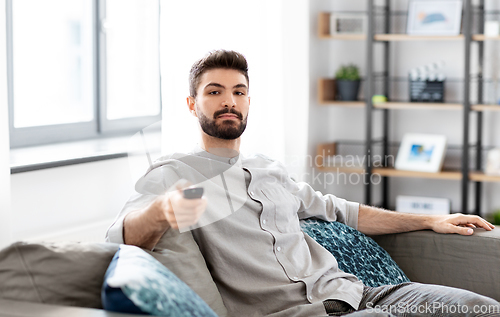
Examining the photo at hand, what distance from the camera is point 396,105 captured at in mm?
3604

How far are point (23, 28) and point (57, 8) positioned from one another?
0.70ft

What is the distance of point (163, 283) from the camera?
3.91 feet

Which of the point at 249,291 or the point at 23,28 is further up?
the point at 23,28

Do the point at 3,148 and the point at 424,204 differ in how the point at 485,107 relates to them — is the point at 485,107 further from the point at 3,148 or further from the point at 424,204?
the point at 3,148

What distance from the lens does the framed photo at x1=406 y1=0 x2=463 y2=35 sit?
352cm


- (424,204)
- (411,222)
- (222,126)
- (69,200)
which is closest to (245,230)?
(222,126)

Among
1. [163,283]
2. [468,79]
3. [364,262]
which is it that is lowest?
[364,262]

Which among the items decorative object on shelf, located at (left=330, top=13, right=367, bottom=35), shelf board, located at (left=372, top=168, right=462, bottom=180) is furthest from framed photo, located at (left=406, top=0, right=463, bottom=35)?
shelf board, located at (left=372, top=168, right=462, bottom=180)

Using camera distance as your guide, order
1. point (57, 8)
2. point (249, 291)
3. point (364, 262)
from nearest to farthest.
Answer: point (249, 291) → point (364, 262) → point (57, 8)

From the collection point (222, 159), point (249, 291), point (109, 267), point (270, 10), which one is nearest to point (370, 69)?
point (270, 10)

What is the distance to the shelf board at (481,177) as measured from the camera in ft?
11.0

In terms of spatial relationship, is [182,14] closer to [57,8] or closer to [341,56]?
[57,8]

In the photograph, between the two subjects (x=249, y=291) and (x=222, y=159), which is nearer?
(x=249, y=291)

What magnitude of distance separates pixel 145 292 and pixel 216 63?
0.78m
